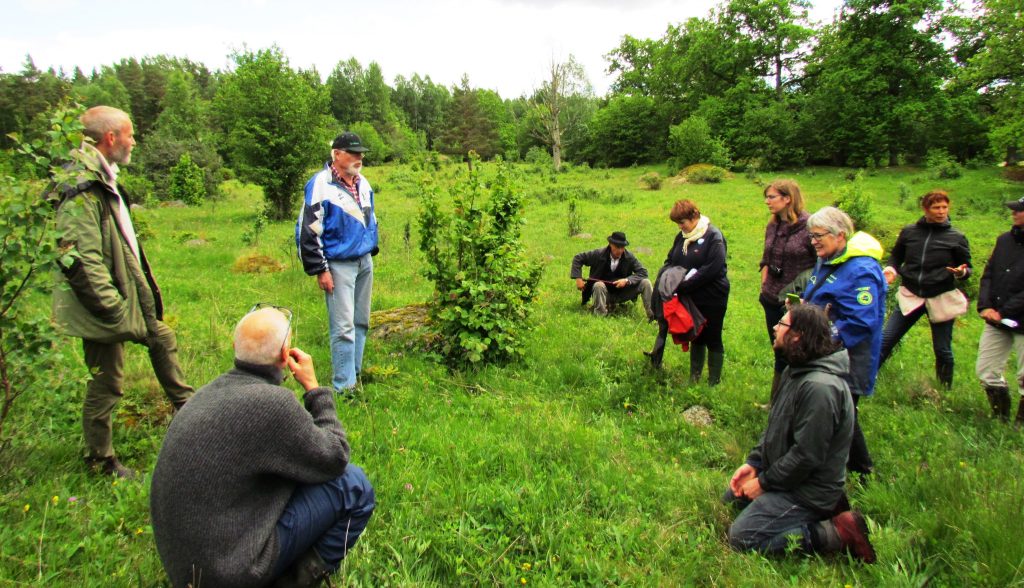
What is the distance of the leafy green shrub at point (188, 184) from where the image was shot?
21.7 metres

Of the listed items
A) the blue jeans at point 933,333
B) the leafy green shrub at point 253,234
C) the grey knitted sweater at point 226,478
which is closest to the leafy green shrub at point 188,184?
the leafy green shrub at point 253,234

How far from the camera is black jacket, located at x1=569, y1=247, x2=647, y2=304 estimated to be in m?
8.09

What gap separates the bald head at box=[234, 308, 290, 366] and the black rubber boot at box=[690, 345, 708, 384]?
442 centimetres

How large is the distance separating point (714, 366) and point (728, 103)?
36.3m

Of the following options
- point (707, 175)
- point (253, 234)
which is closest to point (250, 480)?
point (253, 234)

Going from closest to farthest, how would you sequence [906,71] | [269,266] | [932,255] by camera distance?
1. [932,255]
2. [269,266]
3. [906,71]

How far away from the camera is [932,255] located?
5082 mm

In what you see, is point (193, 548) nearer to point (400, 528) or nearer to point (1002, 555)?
point (400, 528)

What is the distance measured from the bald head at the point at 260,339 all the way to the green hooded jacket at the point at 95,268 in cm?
128

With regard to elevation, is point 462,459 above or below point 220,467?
below

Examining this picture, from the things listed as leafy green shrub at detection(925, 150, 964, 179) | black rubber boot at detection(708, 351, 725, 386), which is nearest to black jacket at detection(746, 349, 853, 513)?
black rubber boot at detection(708, 351, 725, 386)

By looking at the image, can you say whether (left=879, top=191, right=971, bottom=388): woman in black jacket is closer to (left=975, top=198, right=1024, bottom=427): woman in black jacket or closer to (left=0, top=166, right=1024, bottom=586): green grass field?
(left=975, top=198, right=1024, bottom=427): woman in black jacket

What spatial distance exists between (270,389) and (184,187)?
25177 mm

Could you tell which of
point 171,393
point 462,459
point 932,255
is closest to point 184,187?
point 171,393
